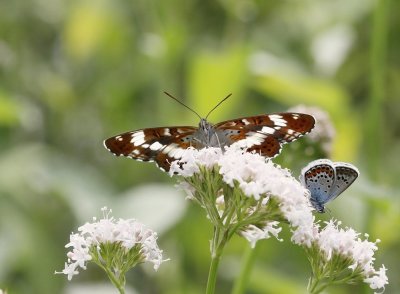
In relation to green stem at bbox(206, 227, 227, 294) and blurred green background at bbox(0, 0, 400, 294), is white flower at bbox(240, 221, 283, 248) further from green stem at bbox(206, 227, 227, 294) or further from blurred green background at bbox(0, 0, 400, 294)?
blurred green background at bbox(0, 0, 400, 294)

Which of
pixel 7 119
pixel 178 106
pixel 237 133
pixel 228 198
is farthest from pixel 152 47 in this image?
pixel 228 198

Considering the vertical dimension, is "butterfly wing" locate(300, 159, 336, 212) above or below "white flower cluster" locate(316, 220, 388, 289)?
above

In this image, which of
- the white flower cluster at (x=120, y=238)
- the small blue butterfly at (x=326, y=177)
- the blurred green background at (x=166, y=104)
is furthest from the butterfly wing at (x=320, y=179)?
the blurred green background at (x=166, y=104)

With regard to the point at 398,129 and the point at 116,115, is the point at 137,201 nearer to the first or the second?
the point at 116,115

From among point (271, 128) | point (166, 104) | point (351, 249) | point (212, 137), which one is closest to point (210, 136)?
point (212, 137)

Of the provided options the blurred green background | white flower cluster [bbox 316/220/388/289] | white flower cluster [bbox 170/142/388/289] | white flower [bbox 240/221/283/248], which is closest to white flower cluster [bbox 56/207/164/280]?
white flower cluster [bbox 170/142/388/289]

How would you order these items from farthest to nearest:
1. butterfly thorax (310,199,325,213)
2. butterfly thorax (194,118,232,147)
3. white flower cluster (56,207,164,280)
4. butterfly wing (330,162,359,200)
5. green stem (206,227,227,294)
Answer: butterfly thorax (194,118,232,147), butterfly wing (330,162,359,200), butterfly thorax (310,199,325,213), white flower cluster (56,207,164,280), green stem (206,227,227,294)
